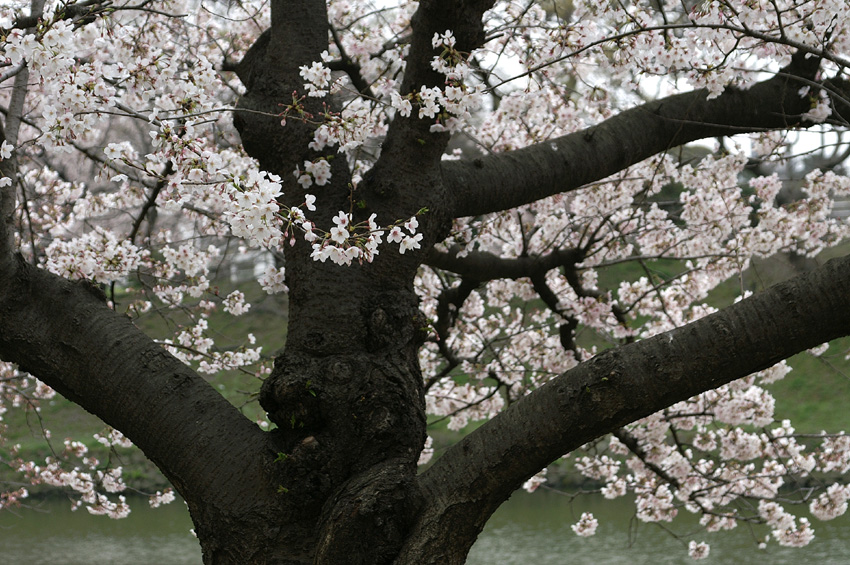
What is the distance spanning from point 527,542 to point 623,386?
7904mm

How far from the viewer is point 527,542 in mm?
9023

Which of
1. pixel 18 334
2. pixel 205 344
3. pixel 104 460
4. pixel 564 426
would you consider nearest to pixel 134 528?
pixel 104 460

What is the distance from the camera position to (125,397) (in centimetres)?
211

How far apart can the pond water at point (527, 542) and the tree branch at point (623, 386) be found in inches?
250

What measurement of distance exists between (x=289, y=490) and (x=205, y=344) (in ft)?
10.2

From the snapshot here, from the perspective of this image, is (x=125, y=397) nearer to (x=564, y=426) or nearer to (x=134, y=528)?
(x=564, y=426)

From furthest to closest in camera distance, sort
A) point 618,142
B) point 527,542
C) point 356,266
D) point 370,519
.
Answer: point 527,542, point 618,142, point 356,266, point 370,519

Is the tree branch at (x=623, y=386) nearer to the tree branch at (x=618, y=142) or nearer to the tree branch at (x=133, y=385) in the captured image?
the tree branch at (x=133, y=385)

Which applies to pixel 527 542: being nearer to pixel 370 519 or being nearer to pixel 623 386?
pixel 370 519

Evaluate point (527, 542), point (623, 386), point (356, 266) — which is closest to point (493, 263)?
point (356, 266)

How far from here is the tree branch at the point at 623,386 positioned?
5.62ft

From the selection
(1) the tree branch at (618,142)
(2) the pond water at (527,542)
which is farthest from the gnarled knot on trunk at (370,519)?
(2) the pond water at (527,542)

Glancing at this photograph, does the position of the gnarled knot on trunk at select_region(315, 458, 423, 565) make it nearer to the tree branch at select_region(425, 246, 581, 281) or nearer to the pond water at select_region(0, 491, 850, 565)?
the tree branch at select_region(425, 246, 581, 281)

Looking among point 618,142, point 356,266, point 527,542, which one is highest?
point 527,542
